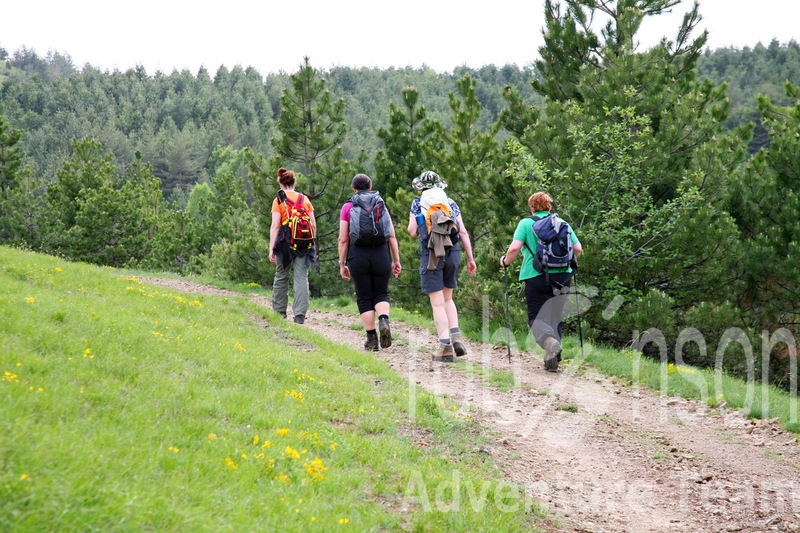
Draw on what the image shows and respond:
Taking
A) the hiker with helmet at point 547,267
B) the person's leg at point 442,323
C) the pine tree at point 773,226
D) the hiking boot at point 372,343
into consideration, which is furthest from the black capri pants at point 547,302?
the pine tree at point 773,226

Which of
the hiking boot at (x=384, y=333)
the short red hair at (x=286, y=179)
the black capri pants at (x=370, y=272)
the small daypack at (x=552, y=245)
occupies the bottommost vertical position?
the hiking boot at (x=384, y=333)

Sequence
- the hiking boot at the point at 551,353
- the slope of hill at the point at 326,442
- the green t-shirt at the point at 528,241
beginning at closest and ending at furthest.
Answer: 1. the slope of hill at the point at 326,442
2. the hiking boot at the point at 551,353
3. the green t-shirt at the point at 528,241

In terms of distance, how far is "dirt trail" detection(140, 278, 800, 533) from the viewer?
13.9 feet

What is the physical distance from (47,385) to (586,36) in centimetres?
1344

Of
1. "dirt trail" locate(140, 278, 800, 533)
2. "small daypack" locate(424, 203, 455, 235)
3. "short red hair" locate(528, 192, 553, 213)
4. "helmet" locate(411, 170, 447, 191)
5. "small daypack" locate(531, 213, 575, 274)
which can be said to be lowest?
"dirt trail" locate(140, 278, 800, 533)

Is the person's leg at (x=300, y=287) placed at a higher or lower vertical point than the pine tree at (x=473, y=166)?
lower

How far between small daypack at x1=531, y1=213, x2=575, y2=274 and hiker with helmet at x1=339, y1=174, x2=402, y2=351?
1.83 metres

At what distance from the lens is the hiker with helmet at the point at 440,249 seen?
7859 mm

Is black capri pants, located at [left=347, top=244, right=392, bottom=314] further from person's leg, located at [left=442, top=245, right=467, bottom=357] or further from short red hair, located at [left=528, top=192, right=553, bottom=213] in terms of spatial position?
short red hair, located at [left=528, top=192, right=553, bottom=213]

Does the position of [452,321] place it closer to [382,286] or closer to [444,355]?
[444,355]

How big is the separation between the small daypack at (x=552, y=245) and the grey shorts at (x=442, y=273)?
1051 mm

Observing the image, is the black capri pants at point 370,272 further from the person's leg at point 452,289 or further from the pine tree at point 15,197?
the pine tree at point 15,197

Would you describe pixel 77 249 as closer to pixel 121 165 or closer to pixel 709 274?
pixel 709 274

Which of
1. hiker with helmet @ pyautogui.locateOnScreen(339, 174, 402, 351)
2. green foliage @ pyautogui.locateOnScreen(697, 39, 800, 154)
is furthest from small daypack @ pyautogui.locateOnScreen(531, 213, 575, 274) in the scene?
green foliage @ pyautogui.locateOnScreen(697, 39, 800, 154)
